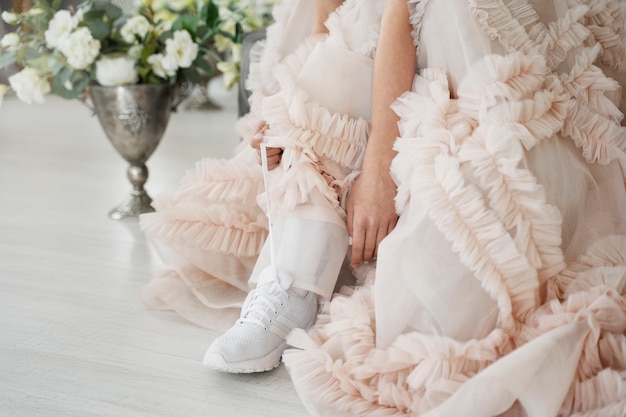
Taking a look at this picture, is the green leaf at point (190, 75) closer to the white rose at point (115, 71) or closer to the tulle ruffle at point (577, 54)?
the white rose at point (115, 71)

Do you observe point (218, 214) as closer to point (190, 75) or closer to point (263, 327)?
point (263, 327)

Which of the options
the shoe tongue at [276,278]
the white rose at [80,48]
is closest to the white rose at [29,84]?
the white rose at [80,48]

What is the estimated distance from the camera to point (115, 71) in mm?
1769

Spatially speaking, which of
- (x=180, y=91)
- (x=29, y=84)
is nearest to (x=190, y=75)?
(x=180, y=91)

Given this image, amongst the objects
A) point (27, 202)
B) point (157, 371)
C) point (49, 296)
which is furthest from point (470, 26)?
point (27, 202)

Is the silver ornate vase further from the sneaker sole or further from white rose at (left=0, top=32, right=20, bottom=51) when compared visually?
the sneaker sole

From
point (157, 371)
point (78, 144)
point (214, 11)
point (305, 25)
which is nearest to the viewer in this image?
point (157, 371)

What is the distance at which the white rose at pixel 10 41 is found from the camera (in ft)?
5.97

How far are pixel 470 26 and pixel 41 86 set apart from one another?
1209 millimetres

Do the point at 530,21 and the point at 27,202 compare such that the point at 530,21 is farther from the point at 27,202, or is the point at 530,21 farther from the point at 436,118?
the point at 27,202

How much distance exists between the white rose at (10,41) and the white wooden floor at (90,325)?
0.43 metres

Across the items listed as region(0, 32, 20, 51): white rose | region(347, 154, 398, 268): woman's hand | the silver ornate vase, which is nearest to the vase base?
the silver ornate vase

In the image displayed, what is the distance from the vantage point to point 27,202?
82.2 inches

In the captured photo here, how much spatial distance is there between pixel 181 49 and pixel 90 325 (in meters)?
0.82
